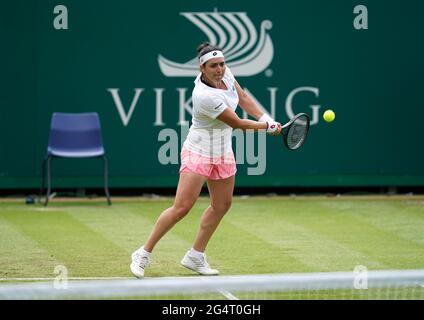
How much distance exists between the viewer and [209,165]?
28.2ft

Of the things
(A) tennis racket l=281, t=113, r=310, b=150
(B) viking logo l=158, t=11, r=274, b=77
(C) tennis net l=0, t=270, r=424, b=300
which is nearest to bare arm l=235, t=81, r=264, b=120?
(A) tennis racket l=281, t=113, r=310, b=150

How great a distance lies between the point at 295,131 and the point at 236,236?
2.39m

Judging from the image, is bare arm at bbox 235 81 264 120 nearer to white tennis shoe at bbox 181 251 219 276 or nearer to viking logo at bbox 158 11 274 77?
white tennis shoe at bbox 181 251 219 276

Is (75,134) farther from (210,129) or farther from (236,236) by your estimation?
(210,129)

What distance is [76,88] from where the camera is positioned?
44.9 ft

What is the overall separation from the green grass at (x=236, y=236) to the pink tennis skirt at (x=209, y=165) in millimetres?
876

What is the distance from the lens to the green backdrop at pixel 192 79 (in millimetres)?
13609

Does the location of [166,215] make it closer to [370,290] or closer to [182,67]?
[370,290]

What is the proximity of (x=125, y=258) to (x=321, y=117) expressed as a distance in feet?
16.6

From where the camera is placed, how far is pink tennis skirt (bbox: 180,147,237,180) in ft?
28.2
